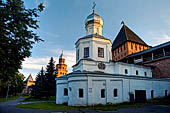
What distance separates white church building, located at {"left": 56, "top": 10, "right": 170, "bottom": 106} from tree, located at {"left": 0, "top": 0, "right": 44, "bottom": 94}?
9337mm

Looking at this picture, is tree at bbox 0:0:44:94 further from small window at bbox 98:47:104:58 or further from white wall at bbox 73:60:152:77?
small window at bbox 98:47:104:58

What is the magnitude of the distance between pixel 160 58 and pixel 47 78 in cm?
2726

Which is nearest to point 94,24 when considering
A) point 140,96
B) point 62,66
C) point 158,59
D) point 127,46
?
point 140,96

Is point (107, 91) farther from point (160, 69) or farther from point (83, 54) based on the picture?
point (160, 69)

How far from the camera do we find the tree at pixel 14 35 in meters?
7.52

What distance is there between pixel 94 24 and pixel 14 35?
1697cm

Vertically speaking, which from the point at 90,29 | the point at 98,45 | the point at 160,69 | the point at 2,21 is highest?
the point at 90,29

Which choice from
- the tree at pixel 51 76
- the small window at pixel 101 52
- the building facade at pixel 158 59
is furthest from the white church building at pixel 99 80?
the tree at pixel 51 76

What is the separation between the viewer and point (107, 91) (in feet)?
57.5

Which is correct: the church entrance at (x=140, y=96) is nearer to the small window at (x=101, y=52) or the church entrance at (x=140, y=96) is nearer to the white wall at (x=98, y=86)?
the white wall at (x=98, y=86)

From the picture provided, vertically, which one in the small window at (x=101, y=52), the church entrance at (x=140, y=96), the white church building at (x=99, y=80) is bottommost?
the church entrance at (x=140, y=96)

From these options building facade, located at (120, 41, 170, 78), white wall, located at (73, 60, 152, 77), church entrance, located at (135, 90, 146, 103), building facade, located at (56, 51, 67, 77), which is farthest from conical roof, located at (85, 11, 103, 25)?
building facade, located at (56, 51, 67, 77)

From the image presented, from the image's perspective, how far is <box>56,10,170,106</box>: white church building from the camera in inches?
661

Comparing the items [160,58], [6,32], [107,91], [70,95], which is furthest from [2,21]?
[160,58]
